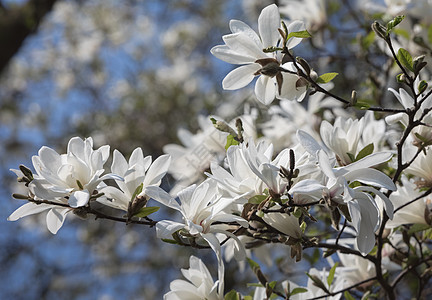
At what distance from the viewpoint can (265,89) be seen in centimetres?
75

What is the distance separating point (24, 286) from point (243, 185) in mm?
2734

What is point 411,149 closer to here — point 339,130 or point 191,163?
point 339,130

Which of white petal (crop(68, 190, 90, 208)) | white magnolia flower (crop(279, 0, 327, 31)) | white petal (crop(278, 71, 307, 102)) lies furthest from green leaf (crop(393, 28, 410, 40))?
white petal (crop(68, 190, 90, 208))

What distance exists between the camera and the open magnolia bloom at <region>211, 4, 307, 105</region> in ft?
2.31

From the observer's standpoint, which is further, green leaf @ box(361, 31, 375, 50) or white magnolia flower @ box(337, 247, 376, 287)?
green leaf @ box(361, 31, 375, 50)

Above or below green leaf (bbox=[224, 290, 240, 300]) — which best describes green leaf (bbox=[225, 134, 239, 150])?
above

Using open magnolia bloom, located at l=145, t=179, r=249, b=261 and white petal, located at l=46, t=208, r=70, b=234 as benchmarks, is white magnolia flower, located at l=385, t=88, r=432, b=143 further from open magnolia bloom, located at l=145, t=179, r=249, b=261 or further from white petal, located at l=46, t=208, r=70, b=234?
white petal, located at l=46, t=208, r=70, b=234

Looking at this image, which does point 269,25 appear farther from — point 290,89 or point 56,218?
point 56,218

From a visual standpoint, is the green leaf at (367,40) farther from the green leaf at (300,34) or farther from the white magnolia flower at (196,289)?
the white magnolia flower at (196,289)

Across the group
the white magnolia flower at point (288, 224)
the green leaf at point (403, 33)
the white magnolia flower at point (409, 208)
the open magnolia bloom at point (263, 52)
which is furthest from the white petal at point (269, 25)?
the green leaf at point (403, 33)

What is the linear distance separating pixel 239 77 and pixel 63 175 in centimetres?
29

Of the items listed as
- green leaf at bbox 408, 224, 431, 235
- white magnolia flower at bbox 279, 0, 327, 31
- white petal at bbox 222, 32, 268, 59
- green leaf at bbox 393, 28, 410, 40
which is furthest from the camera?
white magnolia flower at bbox 279, 0, 327, 31

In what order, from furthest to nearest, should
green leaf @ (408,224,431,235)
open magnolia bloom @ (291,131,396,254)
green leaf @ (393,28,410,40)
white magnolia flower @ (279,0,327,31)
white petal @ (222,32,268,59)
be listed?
1. white magnolia flower @ (279,0,327,31)
2. green leaf @ (393,28,410,40)
3. green leaf @ (408,224,431,235)
4. white petal @ (222,32,268,59)
5. open magnolia bloom @ (291,131,396,254)

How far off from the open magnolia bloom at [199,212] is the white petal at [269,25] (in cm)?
22
